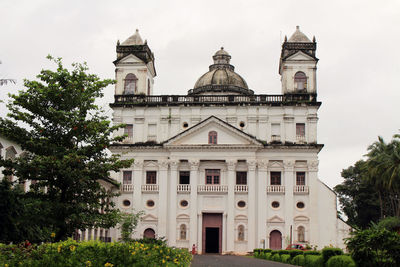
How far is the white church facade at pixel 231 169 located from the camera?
48125 mm

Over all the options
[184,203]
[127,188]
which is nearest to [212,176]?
[184,203]

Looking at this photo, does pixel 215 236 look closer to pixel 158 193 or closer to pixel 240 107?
pixel 158 193

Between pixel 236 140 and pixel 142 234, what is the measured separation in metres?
12.5

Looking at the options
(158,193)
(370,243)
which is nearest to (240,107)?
(158,193)

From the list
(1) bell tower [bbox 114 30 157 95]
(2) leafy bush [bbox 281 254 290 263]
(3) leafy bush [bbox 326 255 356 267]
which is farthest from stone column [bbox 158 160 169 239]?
(3) leafy bush [bbox 326 255 356 267]

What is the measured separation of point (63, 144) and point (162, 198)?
82.0 ft

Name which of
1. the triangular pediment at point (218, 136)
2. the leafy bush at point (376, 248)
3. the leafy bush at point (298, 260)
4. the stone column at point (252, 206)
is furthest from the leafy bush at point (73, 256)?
the triangular pediment at point (218, 136)

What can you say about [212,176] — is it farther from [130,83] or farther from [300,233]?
[130,83]

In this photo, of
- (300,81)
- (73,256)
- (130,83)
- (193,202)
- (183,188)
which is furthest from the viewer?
(130,83)

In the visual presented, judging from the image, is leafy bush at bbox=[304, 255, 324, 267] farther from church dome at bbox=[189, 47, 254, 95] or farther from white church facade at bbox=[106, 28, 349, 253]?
church dome at bbox=[189, 47, 254, 95]

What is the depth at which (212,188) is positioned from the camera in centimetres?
4912

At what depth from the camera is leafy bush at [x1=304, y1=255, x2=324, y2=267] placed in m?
21.9

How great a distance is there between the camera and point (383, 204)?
6531cm

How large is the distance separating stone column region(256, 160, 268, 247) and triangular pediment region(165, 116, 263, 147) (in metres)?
2.36
